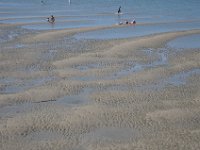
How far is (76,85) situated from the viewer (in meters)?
20.1

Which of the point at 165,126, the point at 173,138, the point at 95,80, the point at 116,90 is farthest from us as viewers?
the point at 95,80

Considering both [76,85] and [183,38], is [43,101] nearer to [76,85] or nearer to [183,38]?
[76,85]

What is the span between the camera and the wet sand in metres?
14.1

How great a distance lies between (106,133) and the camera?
14570 millimetres

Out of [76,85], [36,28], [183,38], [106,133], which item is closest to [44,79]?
[76,85]

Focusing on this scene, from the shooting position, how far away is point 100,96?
18484 mm

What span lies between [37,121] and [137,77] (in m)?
7.41

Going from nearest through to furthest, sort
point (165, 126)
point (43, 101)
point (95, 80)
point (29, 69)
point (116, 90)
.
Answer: point (165, 126), point (43, 101), point (116, 90), point (95, 80), point (29, 69)

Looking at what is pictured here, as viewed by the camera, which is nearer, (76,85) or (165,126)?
(165,126)

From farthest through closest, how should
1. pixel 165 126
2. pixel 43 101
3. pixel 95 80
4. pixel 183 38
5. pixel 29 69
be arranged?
pixel 183 38 < pixel 29 69 < pixel 95 80 < pixel 43 101 < pixel 165 126

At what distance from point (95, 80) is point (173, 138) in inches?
312

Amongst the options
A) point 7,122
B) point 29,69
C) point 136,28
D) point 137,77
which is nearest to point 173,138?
point 7,122

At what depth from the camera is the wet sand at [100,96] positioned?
14.1m

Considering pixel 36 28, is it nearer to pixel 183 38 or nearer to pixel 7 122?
pixel 183 38
